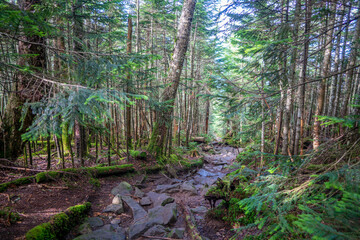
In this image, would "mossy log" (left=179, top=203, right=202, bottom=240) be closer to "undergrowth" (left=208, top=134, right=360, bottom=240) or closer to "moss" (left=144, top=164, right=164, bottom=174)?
"undergrowth" (left=208, top=134, right=360, bottom=240)

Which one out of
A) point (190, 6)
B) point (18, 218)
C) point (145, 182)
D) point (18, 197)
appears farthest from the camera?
point (190, 6)

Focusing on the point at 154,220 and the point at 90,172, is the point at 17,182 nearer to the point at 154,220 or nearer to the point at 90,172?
the point at 90,172

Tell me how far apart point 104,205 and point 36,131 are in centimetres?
285

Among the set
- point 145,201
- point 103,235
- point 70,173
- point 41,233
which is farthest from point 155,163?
point 41,233

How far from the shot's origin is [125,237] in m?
3.67

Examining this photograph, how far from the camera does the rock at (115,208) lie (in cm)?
466

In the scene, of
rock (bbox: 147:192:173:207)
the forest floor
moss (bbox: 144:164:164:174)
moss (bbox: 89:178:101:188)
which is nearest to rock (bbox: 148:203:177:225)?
the forest floor

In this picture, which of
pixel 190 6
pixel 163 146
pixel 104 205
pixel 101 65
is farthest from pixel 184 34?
pixel 104 205

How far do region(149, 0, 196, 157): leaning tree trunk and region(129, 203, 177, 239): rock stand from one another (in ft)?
13.0

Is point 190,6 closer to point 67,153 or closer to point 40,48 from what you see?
point 40,48

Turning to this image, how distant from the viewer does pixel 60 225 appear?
130 inches

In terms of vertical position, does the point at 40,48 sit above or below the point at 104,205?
above

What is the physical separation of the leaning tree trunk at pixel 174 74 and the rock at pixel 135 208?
3.44m

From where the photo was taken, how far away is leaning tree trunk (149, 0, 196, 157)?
779 centimetres
